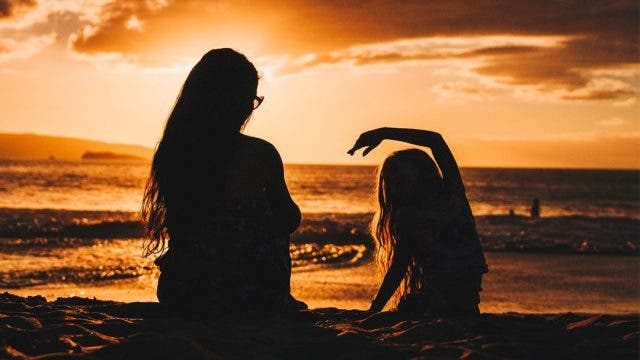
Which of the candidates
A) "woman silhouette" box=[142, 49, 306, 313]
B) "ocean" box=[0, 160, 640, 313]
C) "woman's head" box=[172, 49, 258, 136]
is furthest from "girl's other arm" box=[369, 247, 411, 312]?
"woman's head" box=[172, 49, 258, 136]

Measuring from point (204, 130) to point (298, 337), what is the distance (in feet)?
4.68

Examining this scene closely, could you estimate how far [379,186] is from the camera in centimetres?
454

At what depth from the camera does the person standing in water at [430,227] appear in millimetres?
4246

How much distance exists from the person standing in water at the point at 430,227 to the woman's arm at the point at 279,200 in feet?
1.72

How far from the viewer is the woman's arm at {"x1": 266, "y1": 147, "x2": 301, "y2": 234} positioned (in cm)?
408

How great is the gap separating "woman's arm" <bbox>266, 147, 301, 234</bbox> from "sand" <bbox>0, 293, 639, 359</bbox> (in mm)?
614

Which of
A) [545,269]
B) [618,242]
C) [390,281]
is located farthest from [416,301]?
[618,242]

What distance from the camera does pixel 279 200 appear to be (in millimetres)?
4129

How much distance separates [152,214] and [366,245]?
44.3 ft

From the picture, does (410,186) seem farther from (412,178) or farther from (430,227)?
(430,227)

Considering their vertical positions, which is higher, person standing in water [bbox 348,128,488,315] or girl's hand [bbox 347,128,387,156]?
girl's hand [bbox 347,128,387,156]

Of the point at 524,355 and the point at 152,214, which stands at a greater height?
the point at 152,214

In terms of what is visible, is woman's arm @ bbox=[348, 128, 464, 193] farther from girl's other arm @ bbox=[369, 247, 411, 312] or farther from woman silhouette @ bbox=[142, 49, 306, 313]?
woman silhouette @ bbox=[142, 49, 306, 313]

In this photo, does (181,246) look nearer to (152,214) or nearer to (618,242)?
(152,214)
